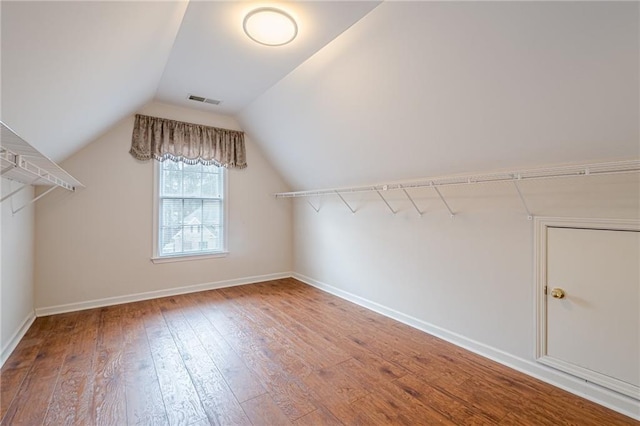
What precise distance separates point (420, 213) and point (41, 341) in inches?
152

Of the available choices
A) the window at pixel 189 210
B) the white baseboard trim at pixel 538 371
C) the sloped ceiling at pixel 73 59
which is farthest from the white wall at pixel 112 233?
the white baseboard trim at pixel 538 371

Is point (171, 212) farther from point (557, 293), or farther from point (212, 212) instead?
point (557, 293)

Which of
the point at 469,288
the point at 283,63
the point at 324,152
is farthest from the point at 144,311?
the point at 469,288

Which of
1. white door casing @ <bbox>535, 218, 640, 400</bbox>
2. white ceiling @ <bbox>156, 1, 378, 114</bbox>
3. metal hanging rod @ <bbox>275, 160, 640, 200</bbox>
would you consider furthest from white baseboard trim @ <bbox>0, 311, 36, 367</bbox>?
white door casing @ <bbox>535, 218, 640, 400</bbox>

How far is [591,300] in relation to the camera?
1988 millimetres

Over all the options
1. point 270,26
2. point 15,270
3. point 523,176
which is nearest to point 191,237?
point 15,270

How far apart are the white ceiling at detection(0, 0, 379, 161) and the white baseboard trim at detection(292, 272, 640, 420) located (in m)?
2.84

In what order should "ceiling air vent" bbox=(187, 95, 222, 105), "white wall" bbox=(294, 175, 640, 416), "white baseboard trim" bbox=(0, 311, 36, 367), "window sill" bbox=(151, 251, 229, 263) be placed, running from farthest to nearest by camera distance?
"window sill" bbox=(151, 251, 229, 263), "ceiling air vent" bbox=(187, 95, 222, 105), "white baseboard trim" bbox=(0, 311, 36, 367), "white wall" bbox=(294, 175, 640, 416)

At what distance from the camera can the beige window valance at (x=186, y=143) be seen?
3.88 metres

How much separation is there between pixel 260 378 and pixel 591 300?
2389 mm

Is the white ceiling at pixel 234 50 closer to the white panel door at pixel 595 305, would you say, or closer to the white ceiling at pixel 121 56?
the white ceiling at pixel 121 56

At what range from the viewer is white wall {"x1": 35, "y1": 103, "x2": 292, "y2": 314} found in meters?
3.43

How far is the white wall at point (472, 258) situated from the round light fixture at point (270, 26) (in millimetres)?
1967

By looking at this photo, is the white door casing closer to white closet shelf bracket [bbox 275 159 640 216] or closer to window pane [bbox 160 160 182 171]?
white closet shelf bracket [bbox 275 159 640 216]
